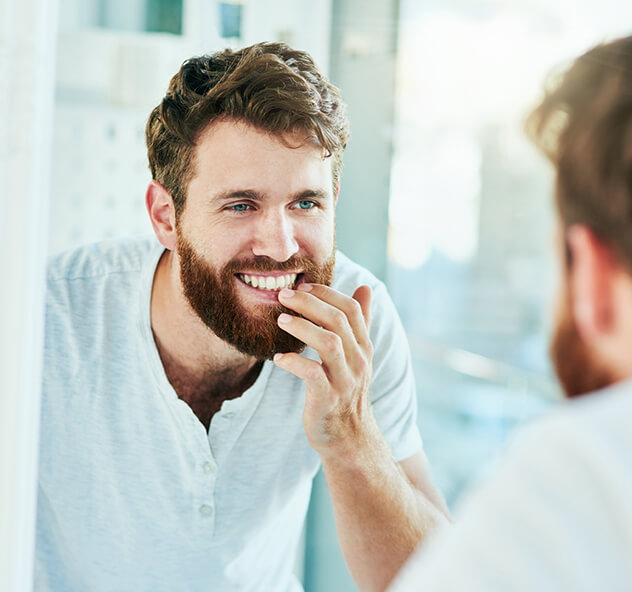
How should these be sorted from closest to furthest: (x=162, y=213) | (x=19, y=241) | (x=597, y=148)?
(x=597, y=148) → (x=19, y=241) → (x=162, y=213)

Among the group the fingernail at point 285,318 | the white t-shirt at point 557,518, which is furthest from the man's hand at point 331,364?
the white t-shirt at point 557,518

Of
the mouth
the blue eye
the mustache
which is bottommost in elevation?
the mouth

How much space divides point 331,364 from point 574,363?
39cm

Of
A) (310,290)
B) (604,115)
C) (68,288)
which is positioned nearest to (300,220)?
(310,290)

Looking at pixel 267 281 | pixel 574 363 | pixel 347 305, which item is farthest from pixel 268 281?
pixel 574 363

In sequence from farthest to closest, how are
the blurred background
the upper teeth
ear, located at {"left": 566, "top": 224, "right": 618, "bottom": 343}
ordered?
1. the upper teeth
2. the blurred background
3. ear, located at {"left": 566, "top": 224, "right": 618, "bottom": 343}

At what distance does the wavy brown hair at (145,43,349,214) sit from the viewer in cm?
81

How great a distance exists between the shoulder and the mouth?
175 mm

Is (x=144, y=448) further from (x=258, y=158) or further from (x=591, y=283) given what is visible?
(x=591, y=283)

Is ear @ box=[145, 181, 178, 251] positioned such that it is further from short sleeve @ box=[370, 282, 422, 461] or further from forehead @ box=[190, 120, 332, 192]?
short sleeve @ box=[370, 282, 422, 461]

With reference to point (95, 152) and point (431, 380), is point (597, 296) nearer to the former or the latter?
point (431, 380)

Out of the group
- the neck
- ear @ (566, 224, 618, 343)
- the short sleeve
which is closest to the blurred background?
the short sleeve

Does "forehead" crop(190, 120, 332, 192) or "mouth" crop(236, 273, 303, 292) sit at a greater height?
"forehead" crop(190, 120, 332, 192)

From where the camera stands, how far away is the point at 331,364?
83 cm
